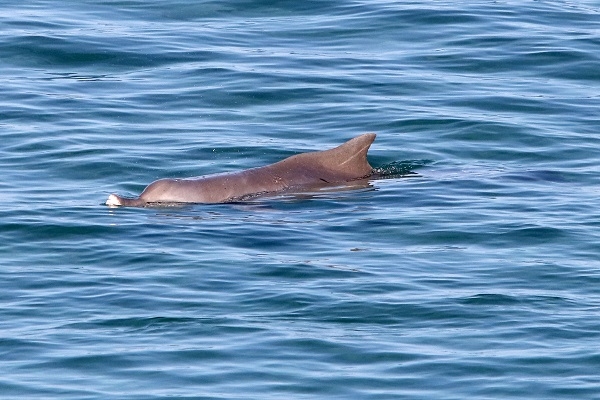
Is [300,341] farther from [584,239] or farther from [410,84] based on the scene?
[410,84]

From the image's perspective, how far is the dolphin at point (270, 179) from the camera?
15297 mm

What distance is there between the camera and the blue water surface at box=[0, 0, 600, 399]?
1060 centimetres

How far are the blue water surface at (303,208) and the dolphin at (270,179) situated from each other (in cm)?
23

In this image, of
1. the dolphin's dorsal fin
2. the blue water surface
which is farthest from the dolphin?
the blue water surface

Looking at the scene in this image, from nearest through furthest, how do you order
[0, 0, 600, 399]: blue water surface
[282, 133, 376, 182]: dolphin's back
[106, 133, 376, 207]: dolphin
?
[0, 0, 600, 399]: blue water surface
[106, 133, 376, 207]: dolphin
[282, 133, 376, 182]: dolphin's back

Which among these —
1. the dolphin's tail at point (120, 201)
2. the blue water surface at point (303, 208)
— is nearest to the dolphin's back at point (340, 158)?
the blue water surface at point (303, 208)

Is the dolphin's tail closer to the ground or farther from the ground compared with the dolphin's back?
closer to the ground

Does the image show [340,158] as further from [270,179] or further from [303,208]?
[303,208]

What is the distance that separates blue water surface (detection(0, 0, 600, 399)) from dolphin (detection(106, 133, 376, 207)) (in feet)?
0.75

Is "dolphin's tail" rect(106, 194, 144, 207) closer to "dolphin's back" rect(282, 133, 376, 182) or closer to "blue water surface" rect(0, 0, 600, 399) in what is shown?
"blue water surface" rect(0, 0, 600, 399)

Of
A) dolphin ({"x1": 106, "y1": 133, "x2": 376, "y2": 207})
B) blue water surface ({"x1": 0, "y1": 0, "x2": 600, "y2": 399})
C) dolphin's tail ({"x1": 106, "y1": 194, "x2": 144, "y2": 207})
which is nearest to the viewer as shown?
blue water surface ({"x1": 0, "y1": 0, "x2": 600, "y2": 399})

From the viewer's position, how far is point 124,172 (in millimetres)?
16797

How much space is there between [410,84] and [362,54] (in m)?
1.95

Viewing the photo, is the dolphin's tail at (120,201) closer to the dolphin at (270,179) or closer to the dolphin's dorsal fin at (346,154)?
the dolphin at (270,179)
